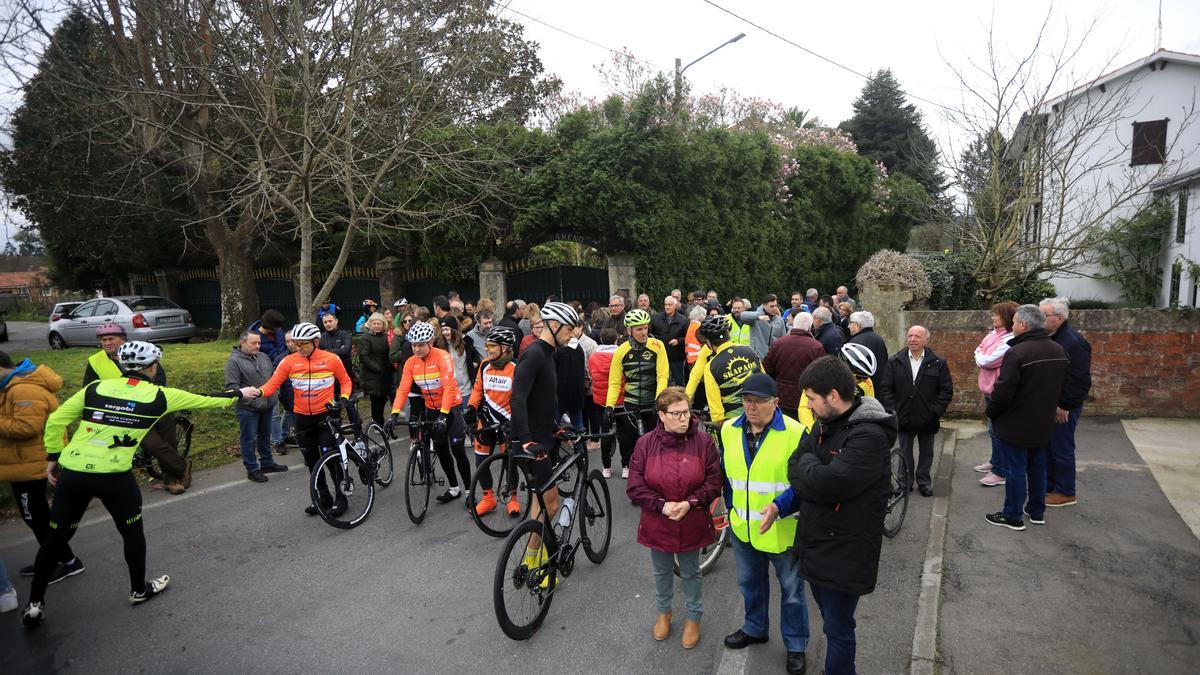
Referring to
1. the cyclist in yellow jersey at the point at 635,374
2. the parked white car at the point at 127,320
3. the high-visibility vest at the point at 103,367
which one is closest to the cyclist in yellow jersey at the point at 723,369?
the cyclist in yellow jersey at the point at 635,374

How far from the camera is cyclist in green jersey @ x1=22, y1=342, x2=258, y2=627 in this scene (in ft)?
13.8

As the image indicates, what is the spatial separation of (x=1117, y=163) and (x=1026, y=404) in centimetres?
1102

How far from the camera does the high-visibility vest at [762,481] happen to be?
3490mm

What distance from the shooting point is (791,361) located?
6215 millimetres

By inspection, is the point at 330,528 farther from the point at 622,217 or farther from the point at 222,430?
the point at 622,217

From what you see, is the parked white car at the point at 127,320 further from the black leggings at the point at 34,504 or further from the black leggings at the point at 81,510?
the black leggings at the point at 81,510

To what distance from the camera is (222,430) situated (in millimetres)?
9242

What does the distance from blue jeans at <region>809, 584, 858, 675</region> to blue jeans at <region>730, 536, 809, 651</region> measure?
0.26 m

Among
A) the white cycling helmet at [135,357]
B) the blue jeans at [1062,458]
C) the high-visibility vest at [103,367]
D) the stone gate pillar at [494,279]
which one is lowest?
the blue jeans at [1062,458]

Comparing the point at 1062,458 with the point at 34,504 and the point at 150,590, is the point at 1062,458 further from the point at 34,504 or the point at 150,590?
the point at 34,504

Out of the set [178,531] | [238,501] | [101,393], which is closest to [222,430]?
[238,501]

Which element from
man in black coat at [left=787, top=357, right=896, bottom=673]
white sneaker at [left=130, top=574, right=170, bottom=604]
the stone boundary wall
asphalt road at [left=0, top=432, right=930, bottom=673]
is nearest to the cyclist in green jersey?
white sneaker at [left=130, top=574, right=170, bottom=604]

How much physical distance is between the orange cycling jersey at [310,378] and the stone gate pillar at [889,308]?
790cm

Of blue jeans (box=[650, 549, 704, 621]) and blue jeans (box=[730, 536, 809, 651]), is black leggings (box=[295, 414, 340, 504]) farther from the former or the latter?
blue jeans (box=[730, 536, 809, 651])
